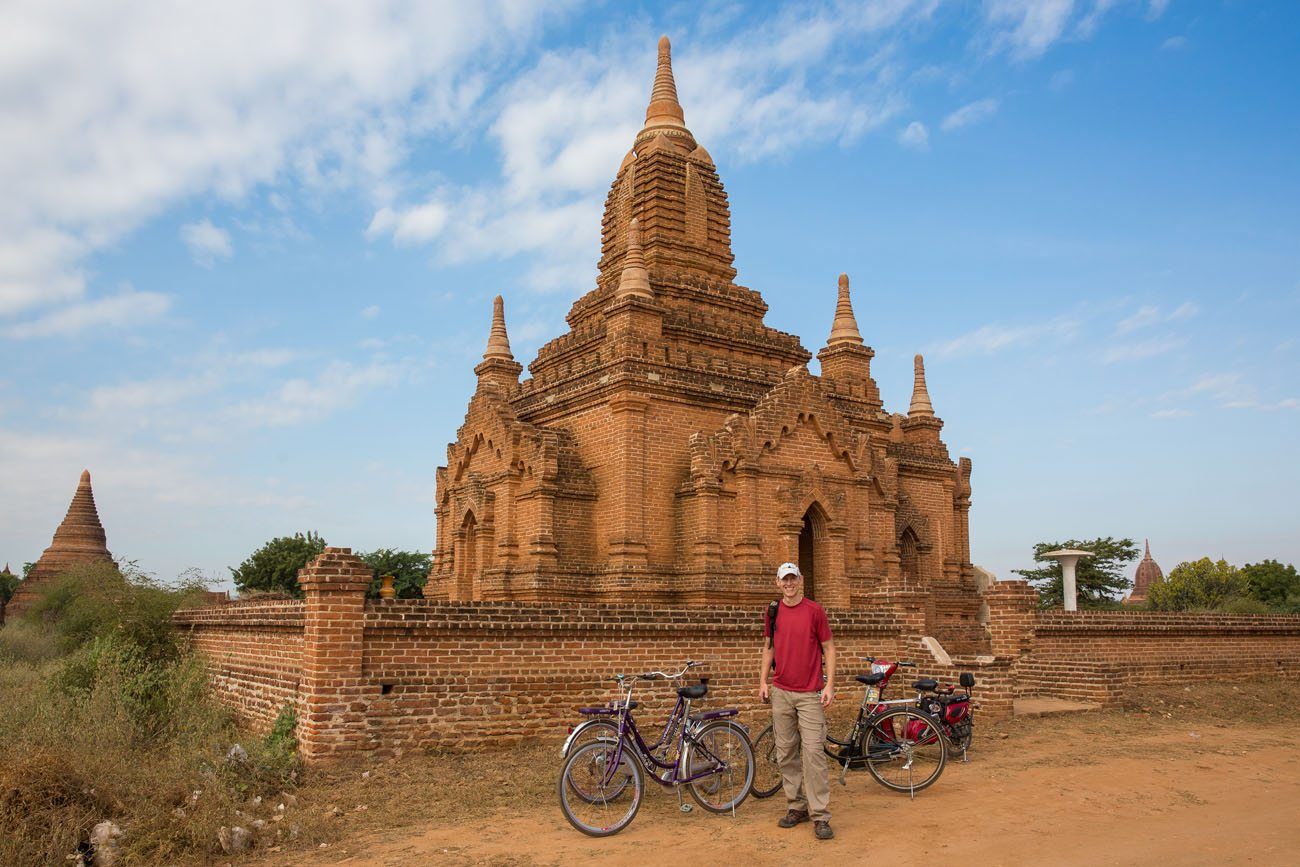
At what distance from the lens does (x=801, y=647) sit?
911 centimetres

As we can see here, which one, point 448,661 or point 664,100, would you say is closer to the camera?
point 448,661

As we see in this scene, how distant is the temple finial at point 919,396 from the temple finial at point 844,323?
11.8 feet

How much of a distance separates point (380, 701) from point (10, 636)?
62.3ft

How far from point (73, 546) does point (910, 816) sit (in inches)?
1684

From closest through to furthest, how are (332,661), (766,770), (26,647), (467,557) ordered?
(766,770) → (332,661) → (467,557) → (26,647)

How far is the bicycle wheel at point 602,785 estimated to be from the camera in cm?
891

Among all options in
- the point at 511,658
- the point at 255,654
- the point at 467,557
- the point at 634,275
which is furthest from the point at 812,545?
the point at 255,654

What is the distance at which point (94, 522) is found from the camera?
145 ft

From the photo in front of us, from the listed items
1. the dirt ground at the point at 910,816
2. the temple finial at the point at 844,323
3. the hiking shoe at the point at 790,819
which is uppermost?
the temple finial at the point at 844,323

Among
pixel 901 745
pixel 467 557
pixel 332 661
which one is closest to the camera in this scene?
pixel 901 745

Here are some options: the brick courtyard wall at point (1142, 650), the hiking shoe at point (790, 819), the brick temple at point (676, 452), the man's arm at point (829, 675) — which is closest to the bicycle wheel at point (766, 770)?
the hiking shoe at point (790, 819)

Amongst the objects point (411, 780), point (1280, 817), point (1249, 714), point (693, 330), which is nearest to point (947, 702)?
point (1280, 817)

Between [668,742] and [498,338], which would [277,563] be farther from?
[668,742]

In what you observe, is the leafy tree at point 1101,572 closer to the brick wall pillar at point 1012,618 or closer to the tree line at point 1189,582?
the tree line at point 1189,582
